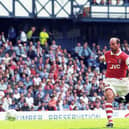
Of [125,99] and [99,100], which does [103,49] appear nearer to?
[99,100]

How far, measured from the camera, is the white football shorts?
19562mm

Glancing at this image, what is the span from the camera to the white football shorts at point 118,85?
19.6m

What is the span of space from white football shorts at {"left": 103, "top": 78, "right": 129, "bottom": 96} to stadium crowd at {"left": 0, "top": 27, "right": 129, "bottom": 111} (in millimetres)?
10200

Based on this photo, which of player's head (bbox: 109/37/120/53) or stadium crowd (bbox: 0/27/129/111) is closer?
player's head (bbox: 109/37/120/53)

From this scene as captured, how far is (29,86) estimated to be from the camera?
31.1 m

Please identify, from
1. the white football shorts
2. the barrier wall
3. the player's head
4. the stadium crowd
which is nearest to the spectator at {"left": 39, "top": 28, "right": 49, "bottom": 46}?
the stadium crowd

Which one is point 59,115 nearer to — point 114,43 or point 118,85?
point 118,85

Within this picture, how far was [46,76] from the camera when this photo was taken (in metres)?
32.5

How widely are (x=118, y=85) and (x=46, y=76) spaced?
13024 millimetres

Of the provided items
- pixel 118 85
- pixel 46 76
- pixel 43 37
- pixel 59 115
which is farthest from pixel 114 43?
pixel 43 37

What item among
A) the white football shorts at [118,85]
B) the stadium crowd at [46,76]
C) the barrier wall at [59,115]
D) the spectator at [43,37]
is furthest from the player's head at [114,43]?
the spectator at [43,37]

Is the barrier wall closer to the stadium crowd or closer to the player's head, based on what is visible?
the stadium crowd

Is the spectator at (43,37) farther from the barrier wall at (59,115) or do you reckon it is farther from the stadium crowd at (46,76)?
the barrier wall at (59,115)

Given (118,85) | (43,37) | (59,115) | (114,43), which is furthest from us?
(43,37)
